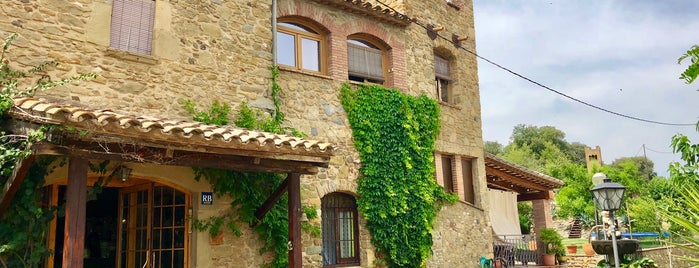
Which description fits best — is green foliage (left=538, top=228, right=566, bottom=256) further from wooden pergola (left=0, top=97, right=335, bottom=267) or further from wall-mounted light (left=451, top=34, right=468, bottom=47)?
wooden pergola (left=0, top=97, right=335, bottom=267)

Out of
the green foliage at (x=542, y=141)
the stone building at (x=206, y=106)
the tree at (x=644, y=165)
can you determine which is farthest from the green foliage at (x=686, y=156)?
the tree at (x=644, y=165)

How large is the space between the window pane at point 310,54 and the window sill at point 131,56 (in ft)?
10.4

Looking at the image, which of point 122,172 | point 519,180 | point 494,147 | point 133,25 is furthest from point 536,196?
point 494,147

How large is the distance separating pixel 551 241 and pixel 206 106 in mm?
11022

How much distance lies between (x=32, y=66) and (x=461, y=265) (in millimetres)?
8863

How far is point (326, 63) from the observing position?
10703 millimetres

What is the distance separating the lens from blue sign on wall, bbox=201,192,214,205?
7961mm

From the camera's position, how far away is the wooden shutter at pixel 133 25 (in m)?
7.75

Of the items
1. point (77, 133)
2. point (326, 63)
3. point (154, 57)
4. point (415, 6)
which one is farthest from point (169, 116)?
point (415, 6)

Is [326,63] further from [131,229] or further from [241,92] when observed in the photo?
[131,229]

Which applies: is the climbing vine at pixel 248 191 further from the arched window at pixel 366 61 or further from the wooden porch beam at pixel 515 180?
the wooden porch beam at pixel 515 180

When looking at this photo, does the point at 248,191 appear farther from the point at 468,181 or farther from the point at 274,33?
the point at 468,181

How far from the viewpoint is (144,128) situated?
5.79 m

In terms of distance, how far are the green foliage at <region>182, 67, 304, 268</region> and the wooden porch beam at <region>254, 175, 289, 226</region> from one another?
56mm
